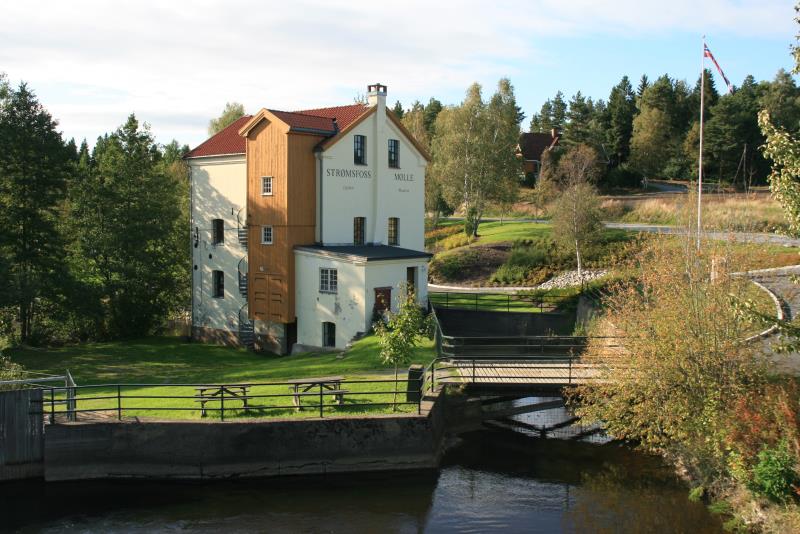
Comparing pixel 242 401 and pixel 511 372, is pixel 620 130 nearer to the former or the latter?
pixel 511 372

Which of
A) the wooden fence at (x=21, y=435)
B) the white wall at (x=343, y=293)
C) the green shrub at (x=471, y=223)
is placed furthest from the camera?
the green shrub at (x=471, y=223)

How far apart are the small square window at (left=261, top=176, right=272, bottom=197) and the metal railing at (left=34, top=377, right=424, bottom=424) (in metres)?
14.1

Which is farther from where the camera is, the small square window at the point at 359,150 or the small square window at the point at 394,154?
the small square window at the point at 394,154

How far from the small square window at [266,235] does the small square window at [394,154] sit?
7.22 metres

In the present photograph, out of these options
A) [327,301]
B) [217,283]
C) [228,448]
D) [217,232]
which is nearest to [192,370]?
[327,301]

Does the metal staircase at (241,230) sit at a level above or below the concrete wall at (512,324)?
above

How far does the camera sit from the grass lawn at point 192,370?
2305 centimetres

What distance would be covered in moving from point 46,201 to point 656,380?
30.2 m

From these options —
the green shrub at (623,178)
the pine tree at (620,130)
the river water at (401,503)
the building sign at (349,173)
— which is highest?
the pine tree at (620,130)

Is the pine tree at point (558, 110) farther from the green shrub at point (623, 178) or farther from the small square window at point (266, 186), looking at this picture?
the small square window at point (266, 186)

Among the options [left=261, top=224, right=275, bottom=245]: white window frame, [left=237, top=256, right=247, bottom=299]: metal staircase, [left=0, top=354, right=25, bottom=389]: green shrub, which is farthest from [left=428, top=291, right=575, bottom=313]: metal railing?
[left=0, top=354, right=25, bottom=389]: green shrub

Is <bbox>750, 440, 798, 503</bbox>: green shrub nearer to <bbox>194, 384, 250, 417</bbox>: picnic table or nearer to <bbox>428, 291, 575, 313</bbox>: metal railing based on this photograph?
<bbox>194, 384, 250, 417</bbox>: picnic table

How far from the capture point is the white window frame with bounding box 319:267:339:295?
114ft

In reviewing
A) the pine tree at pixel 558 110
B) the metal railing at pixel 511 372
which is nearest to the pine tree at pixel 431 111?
the pine tree at pixel 558 110
